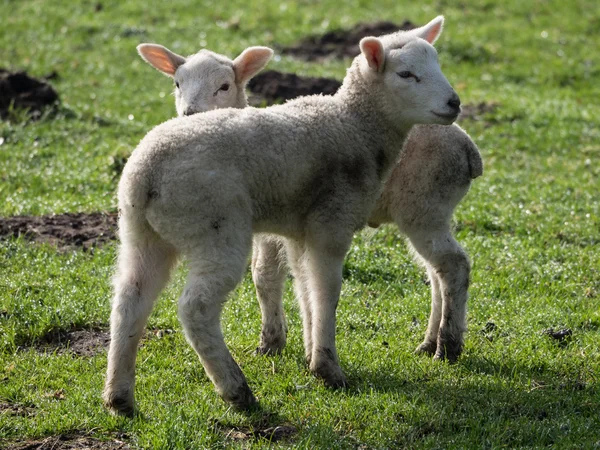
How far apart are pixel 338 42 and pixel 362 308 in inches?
437

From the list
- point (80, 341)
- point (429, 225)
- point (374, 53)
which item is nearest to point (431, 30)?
point (374, 53)

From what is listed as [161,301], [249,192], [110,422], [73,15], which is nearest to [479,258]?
[161,301]

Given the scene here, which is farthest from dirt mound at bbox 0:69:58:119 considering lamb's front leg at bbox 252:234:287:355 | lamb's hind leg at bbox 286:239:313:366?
lamb's hind leg at bbox 286:239:313:366

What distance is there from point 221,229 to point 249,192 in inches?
15.0

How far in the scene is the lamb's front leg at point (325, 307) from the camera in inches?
253

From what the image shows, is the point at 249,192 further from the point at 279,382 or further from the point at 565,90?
the point at 565,90

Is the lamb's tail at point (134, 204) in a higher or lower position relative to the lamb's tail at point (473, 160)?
higher

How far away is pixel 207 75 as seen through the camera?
7891 millimetres

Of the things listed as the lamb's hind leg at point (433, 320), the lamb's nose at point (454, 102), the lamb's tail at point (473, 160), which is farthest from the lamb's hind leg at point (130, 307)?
the lamb's tail at point (473, 160)

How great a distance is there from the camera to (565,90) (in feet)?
54.0

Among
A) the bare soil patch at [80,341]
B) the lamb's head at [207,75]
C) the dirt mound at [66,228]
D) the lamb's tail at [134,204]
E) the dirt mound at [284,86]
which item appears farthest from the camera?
the dirt mound at [284,86]

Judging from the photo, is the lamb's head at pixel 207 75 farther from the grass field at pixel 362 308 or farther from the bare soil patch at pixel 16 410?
the bare soil patch at pixel 16 410

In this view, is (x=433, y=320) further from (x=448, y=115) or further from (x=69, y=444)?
(x=69, y=444)

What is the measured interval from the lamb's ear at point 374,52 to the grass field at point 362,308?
1.81 metres
